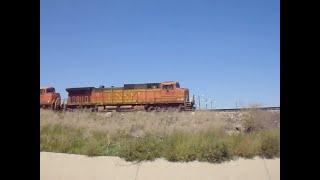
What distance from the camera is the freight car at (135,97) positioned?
25.4m

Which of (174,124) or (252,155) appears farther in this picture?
(174,124)

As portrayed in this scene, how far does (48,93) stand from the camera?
92.2ft

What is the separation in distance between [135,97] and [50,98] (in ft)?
20.3

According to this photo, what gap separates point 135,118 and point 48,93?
8.61m

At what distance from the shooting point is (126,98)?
1047 inches

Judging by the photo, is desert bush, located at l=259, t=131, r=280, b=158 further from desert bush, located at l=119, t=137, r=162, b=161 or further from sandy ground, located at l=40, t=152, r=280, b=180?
desert bush, located at l=119, t=137, r=162, b=161

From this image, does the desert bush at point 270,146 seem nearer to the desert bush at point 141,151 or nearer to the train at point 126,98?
the desert bush at point 141,151

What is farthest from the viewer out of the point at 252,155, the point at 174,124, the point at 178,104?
the point at 178,104

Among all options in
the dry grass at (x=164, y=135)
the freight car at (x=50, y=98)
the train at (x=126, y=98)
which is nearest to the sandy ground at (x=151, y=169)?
the dry grass at (x=164, y=135)

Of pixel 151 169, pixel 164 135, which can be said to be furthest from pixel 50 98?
pixel 151 169
